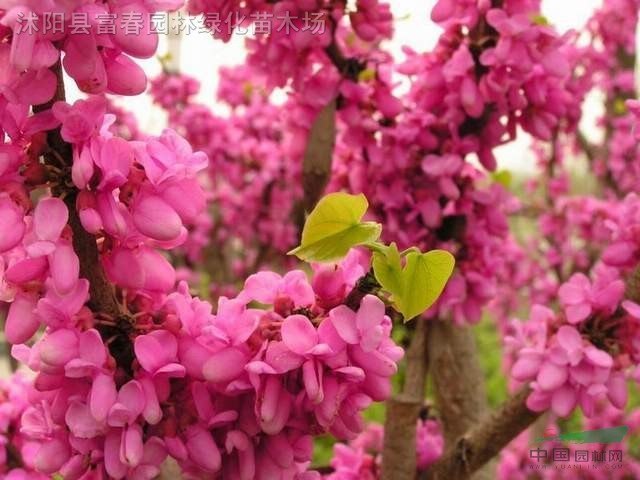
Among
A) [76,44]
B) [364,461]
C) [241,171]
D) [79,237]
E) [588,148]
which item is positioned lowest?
[241,171]

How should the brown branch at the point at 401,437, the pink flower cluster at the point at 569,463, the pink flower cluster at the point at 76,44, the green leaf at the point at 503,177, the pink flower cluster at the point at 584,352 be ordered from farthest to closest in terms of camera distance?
1. the pink flower cluster at the point at 569,463
2. the green leaf at the point at 503,177
3. the brown branch at the point at 401,437
4. the pink flower cluster at the point at 584,352
5. the pink flower cluster at the point at 76,44

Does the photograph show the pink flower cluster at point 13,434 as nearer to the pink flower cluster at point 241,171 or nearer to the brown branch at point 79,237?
the brown branch at point 79,237

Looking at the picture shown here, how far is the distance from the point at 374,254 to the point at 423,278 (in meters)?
0.05

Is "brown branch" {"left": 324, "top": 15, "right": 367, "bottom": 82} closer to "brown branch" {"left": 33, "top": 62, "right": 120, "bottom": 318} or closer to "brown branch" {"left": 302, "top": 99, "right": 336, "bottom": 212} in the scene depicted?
"brown branch" {"left": 302, "top": 99, "right": 336, "bottom": 212}

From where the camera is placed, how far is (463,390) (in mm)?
1564

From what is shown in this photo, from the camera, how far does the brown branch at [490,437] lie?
1.06 meters

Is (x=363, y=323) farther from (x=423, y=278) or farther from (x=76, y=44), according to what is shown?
(x=76, y=44)

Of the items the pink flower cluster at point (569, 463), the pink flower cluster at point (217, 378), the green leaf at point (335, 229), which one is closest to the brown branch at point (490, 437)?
the pink flower cluster at point (217, 378)

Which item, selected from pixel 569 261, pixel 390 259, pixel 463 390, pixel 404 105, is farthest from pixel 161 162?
pixel 569 261

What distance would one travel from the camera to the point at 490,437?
1.08m

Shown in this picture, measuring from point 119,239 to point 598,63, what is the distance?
2.70m

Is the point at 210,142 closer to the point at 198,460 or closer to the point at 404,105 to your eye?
the point at 404,105

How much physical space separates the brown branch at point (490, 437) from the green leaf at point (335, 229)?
1.71 ft

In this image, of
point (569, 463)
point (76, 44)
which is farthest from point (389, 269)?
point (569, 463)
